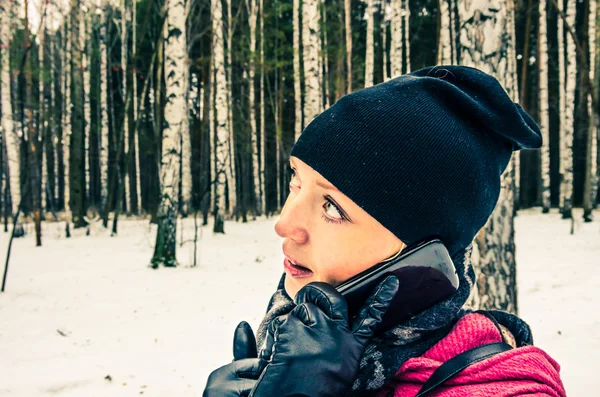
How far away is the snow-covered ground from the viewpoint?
10.6 ft

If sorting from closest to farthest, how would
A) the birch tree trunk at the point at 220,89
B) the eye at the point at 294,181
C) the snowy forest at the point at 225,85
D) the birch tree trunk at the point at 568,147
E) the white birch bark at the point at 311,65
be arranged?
1. the eye at the point at 294,181
2. the snowy forest at the point at 225,85
3. the white birch bark at the point at 311,65
4. the birch tree trunk at the point at 220,89
5. the birch tree trunk at the point at 568,147

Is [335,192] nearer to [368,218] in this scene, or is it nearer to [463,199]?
[368,218]

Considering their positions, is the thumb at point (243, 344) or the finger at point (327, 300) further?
the thumb at point (243, 344)

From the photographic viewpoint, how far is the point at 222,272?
731cm

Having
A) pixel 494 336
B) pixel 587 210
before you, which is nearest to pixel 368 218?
pixel 494 336

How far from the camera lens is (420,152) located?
940 mm

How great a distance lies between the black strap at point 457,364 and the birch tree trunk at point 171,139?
23.5 ft

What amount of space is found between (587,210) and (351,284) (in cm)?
1457

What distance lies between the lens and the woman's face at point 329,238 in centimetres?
89

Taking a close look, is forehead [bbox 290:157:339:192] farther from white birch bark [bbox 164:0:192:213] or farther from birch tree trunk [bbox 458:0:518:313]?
white birch bark [bbox 164:0:192:213]

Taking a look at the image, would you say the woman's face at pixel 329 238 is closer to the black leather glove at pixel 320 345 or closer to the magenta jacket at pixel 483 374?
the black leather glove at pixel 320 345

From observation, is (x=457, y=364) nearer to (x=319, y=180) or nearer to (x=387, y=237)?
(x=387, y=237)

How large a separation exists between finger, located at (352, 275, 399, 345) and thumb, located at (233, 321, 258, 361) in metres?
0.36

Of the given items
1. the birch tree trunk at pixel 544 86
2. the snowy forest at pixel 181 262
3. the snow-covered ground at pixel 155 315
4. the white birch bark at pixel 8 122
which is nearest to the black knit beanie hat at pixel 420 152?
the snowy forest at pixel 181 262
